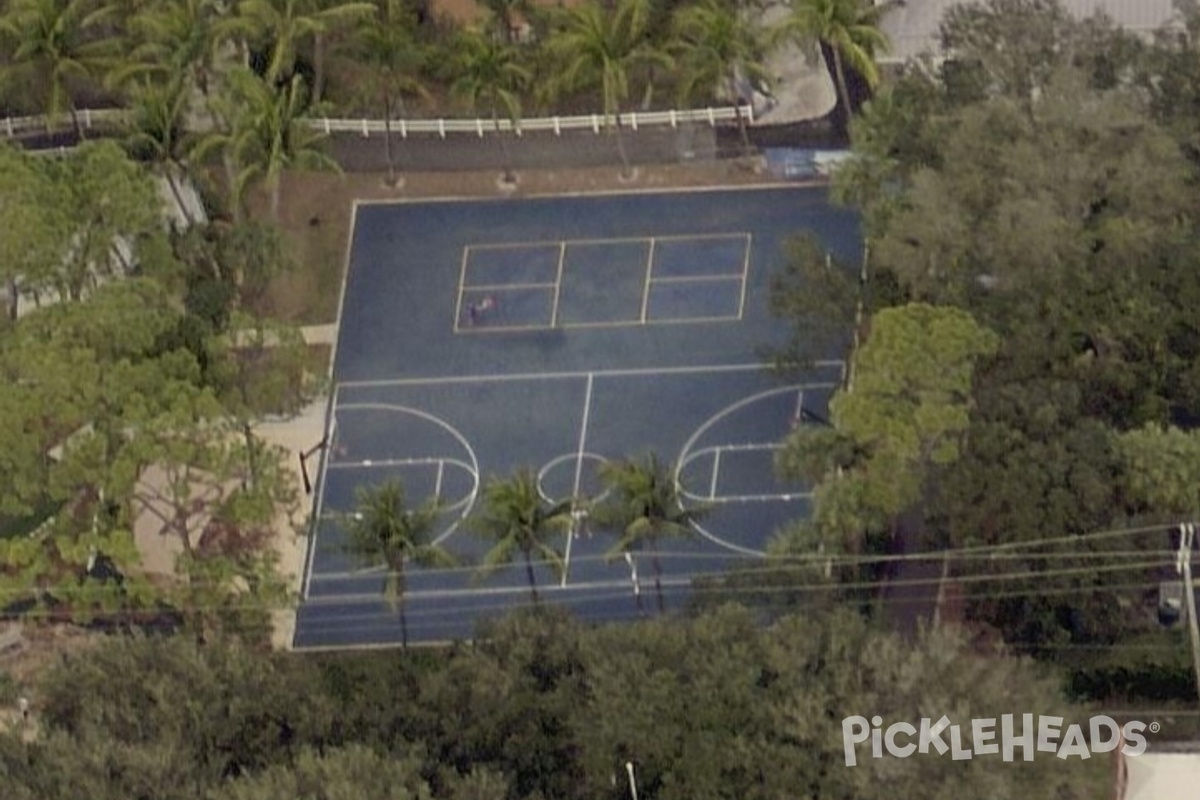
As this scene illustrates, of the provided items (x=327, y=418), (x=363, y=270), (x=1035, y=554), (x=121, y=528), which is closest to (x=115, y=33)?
(x=363, y=270)

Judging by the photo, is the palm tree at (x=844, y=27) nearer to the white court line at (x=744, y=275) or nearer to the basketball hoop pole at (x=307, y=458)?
the white court line at (x=744, y=275)

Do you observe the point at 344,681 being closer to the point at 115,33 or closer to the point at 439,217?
the point at 439,217

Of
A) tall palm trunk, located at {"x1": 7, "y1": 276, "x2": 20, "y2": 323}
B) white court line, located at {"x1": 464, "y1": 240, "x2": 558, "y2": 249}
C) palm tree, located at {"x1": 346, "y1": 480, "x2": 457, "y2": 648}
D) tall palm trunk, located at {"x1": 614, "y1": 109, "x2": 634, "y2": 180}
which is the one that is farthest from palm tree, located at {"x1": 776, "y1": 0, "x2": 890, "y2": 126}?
tall palm trunk, located at {"x1": 7, "y1": 276, "x2": 20, "y2": 323}

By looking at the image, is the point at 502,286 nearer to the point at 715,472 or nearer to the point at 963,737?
the point at 715,472

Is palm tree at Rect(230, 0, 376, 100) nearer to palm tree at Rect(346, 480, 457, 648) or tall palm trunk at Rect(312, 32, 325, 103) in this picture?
tall palm trunk at Rect(312, 32, 325, 103)

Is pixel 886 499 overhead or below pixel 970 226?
below

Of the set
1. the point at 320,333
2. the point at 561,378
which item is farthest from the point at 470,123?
the point at 561,378

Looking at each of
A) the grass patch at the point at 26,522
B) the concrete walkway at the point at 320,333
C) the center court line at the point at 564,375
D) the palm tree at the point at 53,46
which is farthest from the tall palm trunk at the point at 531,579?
the palm tree at the point at 53,46
